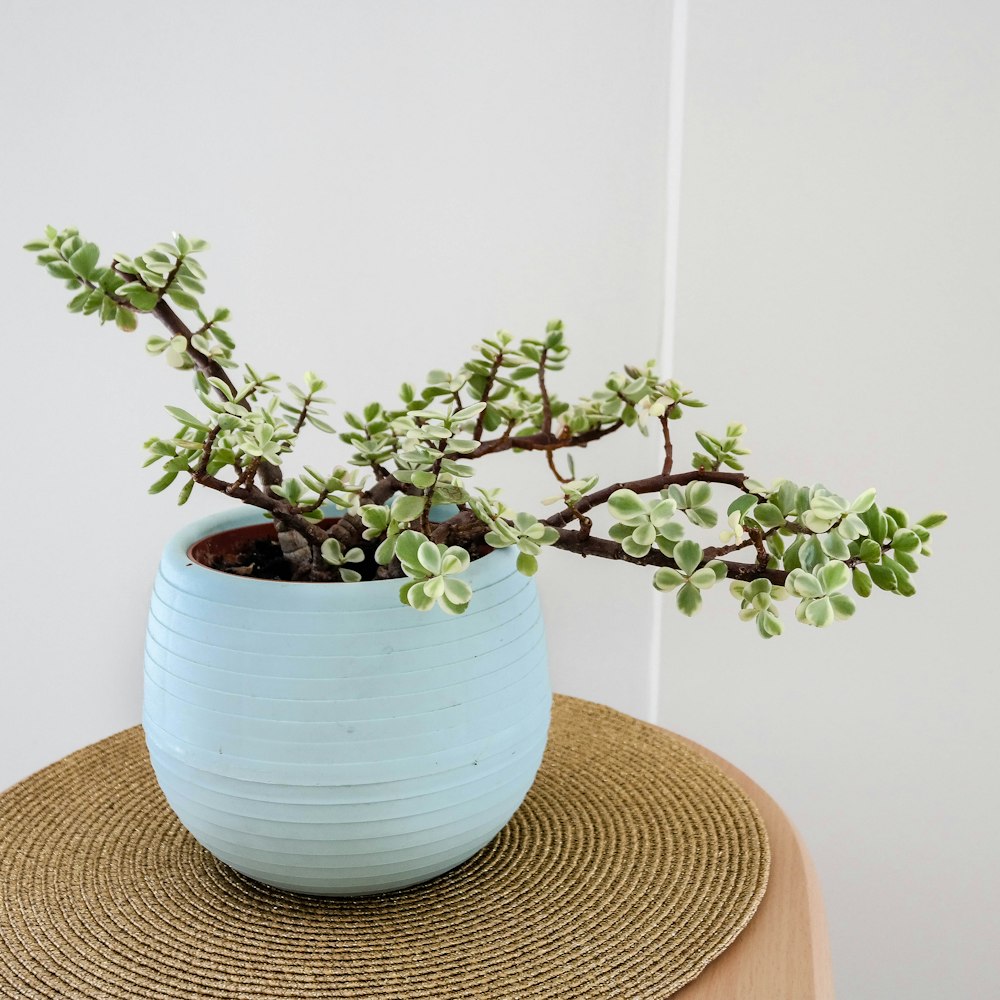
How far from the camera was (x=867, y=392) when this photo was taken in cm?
114

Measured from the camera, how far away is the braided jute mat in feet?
1.96

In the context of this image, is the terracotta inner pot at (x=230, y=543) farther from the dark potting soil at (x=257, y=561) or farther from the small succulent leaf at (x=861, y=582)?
the small succulent leaf at (x=861, y=582)

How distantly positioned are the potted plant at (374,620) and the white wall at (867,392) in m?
0.53

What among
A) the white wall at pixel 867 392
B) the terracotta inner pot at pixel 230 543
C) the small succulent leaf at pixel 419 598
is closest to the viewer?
the small succulent leaf at pixel 419 598

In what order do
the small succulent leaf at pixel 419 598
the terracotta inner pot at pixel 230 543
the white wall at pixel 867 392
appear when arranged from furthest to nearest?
1. the white wall at pixel 867 392
2. the terracotta inner pot at pixel 230 543
3. the small succulent leaf at pixel 419 598

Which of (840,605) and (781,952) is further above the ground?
(840,605)

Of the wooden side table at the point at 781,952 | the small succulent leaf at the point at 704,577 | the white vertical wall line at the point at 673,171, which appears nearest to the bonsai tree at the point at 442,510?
the small succulent leaf at the point at 704,577

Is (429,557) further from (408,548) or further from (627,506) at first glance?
(627,506)

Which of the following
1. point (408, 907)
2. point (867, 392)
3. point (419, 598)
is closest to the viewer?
point (419, 598)

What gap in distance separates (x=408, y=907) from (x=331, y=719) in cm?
16

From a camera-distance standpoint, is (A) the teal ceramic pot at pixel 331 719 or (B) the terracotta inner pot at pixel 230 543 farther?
(B) the terracotta inner pot at pixel 230 543

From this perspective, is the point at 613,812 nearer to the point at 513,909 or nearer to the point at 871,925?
the point at 513,909

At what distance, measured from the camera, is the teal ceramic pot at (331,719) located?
60cm

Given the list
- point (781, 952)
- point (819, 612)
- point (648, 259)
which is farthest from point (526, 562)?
point (648, 259)
